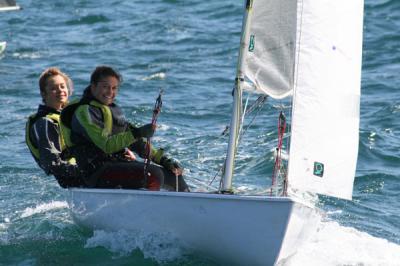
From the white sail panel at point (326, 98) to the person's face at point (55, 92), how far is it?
158 cm

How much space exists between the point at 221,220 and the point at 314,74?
874mm

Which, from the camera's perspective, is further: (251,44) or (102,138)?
(102,138)

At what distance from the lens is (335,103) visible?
184 inches

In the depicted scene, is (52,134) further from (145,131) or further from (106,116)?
(145,131)

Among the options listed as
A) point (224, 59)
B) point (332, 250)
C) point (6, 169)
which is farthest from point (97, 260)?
point (224, 59)

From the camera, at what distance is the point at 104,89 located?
5.12m

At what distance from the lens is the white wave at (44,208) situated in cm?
621

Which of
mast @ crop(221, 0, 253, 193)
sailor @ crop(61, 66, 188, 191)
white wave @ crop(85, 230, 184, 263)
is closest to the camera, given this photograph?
mast @ crop(221, 0, 253, 193)

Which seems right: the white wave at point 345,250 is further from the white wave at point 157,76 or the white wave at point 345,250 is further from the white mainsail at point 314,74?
the white wave at point 157,76

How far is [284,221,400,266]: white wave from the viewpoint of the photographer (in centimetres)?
508

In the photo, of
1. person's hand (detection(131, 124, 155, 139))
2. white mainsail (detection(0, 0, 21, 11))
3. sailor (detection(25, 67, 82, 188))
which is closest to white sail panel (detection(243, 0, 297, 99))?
person's hand (detection(131, 124, 155, 139))

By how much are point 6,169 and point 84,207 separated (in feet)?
7.38

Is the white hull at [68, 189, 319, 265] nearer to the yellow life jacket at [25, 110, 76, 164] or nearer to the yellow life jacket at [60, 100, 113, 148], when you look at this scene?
the yellow life jacket at [60, 100, 113, 148]

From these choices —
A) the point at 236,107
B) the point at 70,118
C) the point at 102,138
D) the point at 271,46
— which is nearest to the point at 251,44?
the point at 271,46
